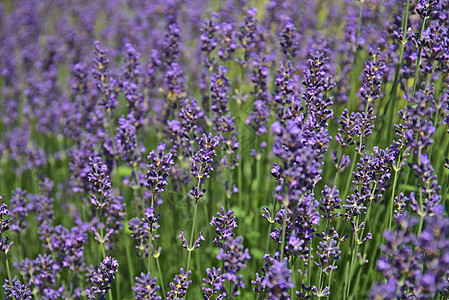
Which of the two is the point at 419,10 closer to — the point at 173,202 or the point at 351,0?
the point at 173,202

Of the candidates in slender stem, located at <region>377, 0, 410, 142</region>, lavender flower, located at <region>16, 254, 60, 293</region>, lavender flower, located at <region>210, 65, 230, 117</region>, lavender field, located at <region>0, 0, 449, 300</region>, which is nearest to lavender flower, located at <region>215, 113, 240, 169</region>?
lavender field, located at <region>0, 0, 449, 300</region>

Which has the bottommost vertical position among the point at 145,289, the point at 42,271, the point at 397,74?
A: the point at 145,289

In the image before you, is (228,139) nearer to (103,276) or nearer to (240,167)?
(240,167)

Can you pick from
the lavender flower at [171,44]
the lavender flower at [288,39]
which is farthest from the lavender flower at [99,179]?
the lavender flower at [288,39]

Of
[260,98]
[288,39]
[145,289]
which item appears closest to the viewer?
[145,289]

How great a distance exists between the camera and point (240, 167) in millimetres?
3803

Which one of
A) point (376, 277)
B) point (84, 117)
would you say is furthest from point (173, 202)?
point (376, 277)

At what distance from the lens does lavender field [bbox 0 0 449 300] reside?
2400mm

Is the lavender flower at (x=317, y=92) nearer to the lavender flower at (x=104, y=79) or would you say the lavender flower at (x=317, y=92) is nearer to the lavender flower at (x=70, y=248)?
the lavender flower at (x=104, y=79)

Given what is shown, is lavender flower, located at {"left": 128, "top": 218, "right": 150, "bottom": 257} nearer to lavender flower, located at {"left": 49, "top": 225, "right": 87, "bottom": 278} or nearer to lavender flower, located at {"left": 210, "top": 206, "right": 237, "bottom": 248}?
lavender flower, located at {"left": 49, "top": 225, "right": 87, "bottom": 278}

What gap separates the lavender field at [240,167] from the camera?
240cm

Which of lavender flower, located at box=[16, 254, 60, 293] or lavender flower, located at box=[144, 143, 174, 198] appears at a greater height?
lavender flower, located at box=[144, 143, 174, 198]

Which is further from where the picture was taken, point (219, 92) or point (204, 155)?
point (219, 92)

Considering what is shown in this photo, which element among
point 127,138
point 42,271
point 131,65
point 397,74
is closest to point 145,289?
point 42,271
